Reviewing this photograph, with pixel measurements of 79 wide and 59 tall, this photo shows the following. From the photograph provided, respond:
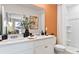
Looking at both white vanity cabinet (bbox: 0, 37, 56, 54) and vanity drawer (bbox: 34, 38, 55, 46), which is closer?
white vanity cabinet (bbox: 0, 37, 56, 54)

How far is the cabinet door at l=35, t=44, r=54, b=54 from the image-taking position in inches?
70.8

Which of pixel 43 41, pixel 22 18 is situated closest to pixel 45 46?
pixel 43 41

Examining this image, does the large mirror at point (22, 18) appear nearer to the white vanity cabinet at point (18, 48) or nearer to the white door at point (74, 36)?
the white vanity cabinet at point (18, 48)

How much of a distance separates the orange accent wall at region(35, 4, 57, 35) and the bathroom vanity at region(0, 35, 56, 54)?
4.9 inches

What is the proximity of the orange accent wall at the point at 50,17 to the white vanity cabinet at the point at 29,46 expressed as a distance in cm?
15

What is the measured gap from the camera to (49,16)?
6.41ft

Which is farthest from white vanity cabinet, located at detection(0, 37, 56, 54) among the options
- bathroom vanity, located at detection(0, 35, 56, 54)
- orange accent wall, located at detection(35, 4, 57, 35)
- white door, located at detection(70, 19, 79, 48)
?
white door, located at detection(70, 19, 79, 48)

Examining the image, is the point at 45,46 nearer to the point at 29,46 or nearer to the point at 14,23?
the point at 29,46

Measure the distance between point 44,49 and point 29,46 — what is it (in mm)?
231

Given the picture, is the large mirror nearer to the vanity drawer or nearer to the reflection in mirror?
the reflection in mirror

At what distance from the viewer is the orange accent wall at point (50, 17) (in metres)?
1.84

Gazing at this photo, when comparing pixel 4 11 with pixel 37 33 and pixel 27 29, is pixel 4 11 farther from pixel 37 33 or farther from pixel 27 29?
pixel 37 33

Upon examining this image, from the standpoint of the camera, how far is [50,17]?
6.38 feet
